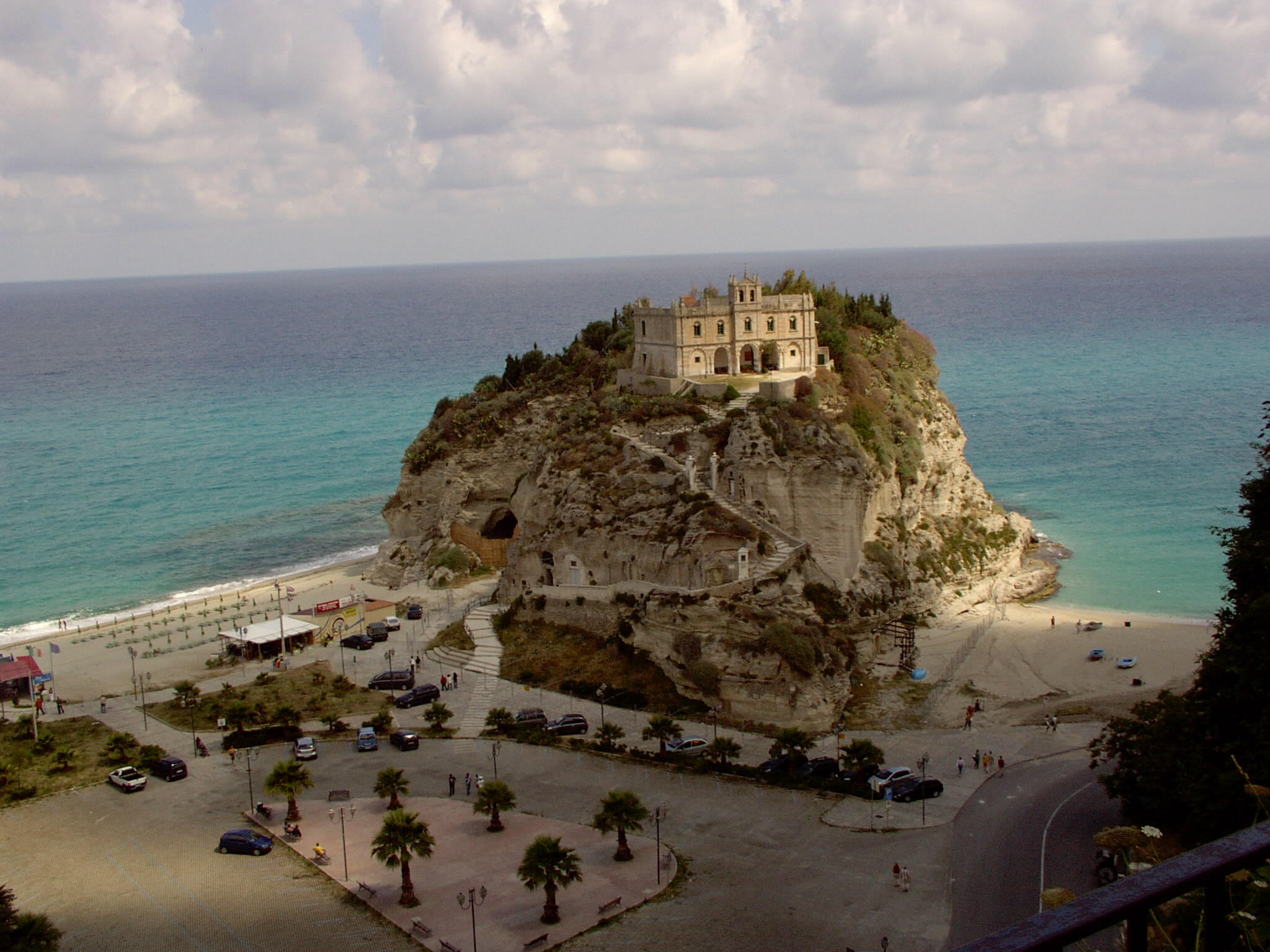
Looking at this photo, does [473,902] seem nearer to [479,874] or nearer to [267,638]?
[479,874]

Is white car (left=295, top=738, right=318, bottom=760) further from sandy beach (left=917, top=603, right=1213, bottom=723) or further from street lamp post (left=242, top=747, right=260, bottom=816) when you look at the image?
sandy beach (left=917, top=603, right=1213, bottom=723)

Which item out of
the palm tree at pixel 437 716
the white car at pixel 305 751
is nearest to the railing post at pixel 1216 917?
the white car at pixel 305 751

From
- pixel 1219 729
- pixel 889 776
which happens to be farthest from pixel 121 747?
pixel 1219 729

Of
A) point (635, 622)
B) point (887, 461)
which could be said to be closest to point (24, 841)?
point (635, 622)

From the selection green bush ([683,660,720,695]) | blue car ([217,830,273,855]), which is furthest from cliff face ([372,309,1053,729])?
blue car ([217,830,273,855])

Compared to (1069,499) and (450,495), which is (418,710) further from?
(1069,499)

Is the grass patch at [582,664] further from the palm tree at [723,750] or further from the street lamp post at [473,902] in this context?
the street lamp post at [473,902]
